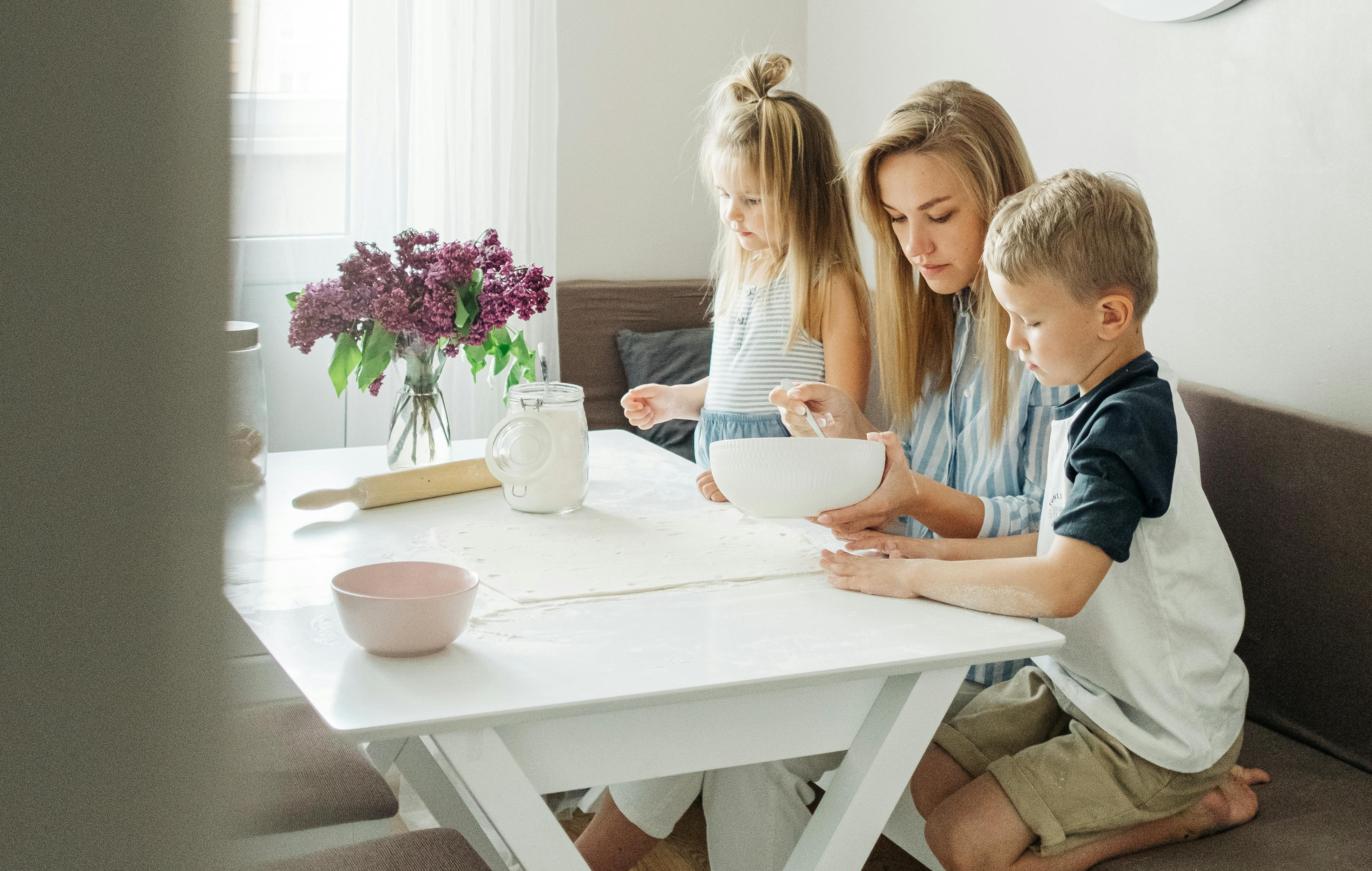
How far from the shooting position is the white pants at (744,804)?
52.4 inches

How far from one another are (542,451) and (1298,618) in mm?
961

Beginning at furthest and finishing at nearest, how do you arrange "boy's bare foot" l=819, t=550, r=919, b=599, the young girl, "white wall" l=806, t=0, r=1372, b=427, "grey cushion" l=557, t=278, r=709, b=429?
"grey cushion" l=557, t=278, r=709, b=429 → the young girl → "white wall" l=806, t=0, r=1372, b=427 → "boy's bare foot" l=819, t=550, r=919, b=599

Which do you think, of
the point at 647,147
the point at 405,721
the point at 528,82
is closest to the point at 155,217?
the point at 405,721

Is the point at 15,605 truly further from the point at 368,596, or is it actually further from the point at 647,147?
the point at 647,147

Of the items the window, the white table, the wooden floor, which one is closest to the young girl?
the wooden floor

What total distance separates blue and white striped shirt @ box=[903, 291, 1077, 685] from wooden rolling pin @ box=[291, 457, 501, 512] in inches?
23.6

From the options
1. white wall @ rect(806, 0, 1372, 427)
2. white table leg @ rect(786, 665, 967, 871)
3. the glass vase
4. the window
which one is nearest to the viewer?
the window

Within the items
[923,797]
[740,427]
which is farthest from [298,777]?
[740,427]

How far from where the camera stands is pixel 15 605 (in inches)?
2.8

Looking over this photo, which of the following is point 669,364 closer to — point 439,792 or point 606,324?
point 606,324

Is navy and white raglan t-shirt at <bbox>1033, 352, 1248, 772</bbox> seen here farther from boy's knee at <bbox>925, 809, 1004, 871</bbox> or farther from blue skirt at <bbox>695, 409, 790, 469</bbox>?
blue skirt at <bbox>695, 409, 790, 469</bbox>

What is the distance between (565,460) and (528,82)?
170 centimetres

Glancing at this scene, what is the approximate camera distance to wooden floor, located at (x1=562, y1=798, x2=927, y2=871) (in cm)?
187

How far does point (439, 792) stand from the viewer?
50.8 inches
